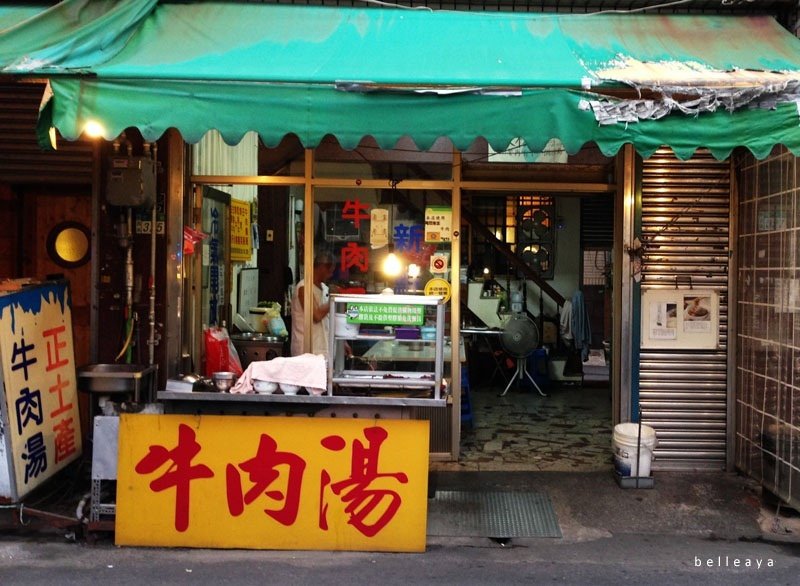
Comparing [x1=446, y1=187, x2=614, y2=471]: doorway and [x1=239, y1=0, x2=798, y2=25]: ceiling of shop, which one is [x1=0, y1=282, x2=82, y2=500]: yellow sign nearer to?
[x1=239, y1=0, x2=798, y2=25]: ceiling of shop

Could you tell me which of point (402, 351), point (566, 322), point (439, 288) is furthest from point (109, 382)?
point (566, 322)

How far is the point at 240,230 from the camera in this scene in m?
7.95

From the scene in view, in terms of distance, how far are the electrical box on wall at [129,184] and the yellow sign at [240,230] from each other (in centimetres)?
120

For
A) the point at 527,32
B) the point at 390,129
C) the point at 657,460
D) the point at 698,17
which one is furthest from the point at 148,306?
the point at 698,17

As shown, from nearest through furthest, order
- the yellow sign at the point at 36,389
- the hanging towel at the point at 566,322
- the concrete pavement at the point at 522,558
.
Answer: the concrete pavement at the point at 522,558, the yellow sign at the point at 36,389, the hanging towel at the point at 566,322

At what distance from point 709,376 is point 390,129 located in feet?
13.4

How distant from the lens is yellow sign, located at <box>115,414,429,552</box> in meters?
5.24

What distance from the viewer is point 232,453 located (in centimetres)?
528

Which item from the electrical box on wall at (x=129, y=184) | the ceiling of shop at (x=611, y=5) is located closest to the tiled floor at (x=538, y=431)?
the electrical box on wall at (x=129, y=184)

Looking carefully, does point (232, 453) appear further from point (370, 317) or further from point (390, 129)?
point (390, 129)

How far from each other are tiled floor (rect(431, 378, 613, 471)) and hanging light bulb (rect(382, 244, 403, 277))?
1926 millimetres

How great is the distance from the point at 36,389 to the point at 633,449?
5.07 metres

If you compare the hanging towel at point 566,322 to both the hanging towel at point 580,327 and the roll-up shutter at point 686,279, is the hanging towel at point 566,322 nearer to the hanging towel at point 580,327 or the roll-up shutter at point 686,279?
the hanging towel at point 580,327

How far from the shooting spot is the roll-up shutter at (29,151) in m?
6.84
